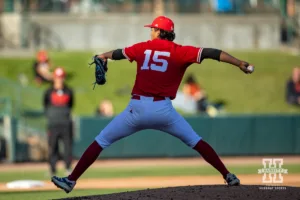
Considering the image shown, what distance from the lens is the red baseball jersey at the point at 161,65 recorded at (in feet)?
30.5

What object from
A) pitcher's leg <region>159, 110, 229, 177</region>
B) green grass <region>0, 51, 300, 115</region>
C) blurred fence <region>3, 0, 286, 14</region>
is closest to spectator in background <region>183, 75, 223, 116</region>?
green grass <region>0, 51, 300, 115</region>

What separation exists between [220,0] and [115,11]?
3956mm

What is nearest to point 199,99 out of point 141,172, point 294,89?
point 294,89

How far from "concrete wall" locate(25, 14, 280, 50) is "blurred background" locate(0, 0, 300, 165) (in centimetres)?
4

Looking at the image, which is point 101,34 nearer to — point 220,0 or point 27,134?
point 220,0

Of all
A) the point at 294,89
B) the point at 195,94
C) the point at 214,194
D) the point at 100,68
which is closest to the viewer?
the point at 214,194

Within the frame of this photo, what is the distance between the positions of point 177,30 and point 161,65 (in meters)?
20.9

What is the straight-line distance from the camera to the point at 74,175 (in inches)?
379

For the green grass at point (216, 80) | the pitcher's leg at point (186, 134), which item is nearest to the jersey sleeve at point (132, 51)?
the pitcher's leg at point (186, 134)

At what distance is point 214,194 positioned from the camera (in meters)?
9.62

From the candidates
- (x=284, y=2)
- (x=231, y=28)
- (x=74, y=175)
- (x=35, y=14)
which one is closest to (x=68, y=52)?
(x=35, y=14)

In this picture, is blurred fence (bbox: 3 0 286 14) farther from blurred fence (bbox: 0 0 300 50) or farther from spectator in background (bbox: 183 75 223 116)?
spectator in background (bbox: 183 75 223 116)

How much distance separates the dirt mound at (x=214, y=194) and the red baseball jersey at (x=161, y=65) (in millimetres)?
1175

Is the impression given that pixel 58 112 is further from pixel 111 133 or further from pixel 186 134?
pixel 186 134
